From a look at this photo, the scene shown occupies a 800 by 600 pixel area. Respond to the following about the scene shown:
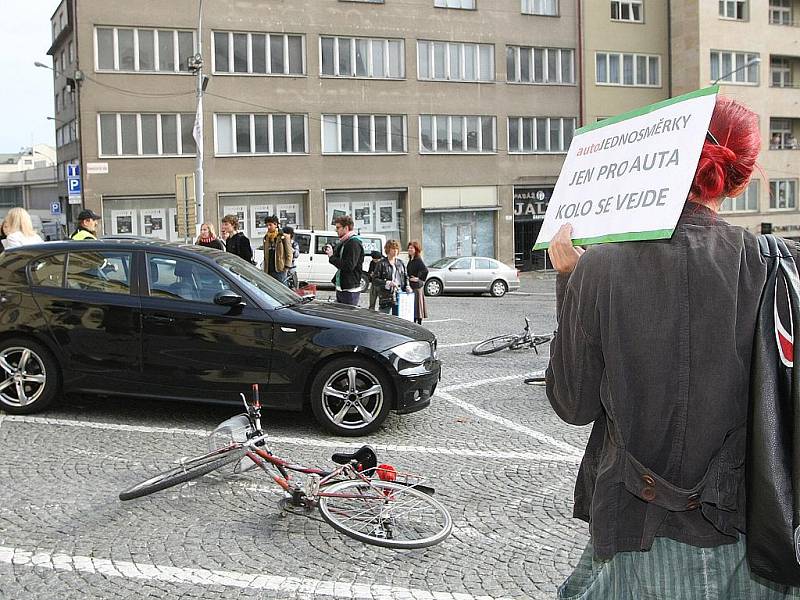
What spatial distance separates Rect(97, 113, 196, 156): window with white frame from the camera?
3631 cm

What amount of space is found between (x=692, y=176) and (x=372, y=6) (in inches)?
1583

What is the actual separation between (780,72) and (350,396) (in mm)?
51327

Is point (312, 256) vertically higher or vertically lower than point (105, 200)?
lower

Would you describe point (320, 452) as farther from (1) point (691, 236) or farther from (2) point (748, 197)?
(2) point (748, 197)

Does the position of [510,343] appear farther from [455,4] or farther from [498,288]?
[455,4]

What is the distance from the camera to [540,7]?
145 ft

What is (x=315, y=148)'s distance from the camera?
3919 centimetres

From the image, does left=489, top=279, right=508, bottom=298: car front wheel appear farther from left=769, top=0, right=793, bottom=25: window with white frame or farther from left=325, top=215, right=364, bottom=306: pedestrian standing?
left=769, top=0, right=793, bottom=25: window with white frame

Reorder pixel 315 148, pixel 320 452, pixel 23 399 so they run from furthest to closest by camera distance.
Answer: pixel 315 148
pixel 23 399
pixel 320 452

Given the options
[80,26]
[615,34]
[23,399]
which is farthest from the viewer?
[615,34]

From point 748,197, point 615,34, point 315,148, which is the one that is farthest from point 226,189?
point 748,197

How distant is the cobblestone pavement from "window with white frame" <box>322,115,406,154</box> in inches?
1260

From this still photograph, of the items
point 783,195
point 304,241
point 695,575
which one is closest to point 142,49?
point 304,241

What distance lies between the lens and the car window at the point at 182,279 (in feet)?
25.7
